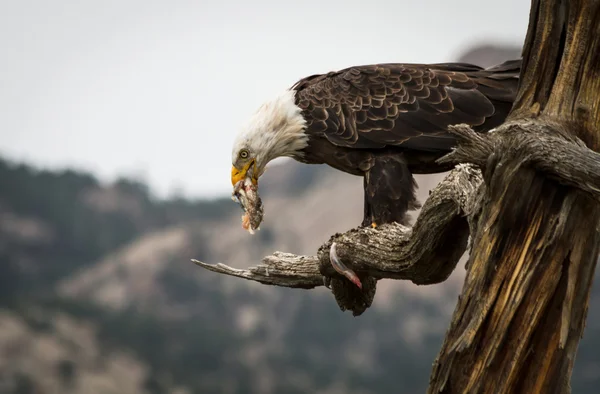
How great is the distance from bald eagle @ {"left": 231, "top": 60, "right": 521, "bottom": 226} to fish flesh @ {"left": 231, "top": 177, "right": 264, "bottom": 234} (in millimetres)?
60

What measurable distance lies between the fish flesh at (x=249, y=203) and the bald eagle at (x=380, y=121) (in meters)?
0.06

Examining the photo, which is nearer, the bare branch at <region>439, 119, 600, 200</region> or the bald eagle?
the bare branch at <region>439, 119, 600, 200</region>

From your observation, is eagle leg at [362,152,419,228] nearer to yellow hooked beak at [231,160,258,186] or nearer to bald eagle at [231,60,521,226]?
bald eagle at [231,60,521,226]

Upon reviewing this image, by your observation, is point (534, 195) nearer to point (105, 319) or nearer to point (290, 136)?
point (290, 136)

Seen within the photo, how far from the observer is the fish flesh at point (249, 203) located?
7238 mm

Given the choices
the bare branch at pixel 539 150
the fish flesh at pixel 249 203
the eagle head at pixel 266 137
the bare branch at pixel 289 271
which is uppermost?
the eagle head at pixel 266 137

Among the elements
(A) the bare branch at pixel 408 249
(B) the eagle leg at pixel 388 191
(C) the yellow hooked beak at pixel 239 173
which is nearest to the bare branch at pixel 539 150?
(A) the bare branch at pixel 408 249

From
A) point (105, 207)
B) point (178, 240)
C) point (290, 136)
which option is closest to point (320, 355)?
point (178, 240)

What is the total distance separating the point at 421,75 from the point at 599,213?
8.20ft

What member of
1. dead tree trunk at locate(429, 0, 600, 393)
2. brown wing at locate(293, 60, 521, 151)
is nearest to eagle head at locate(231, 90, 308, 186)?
brown wing at locate(293, 60, 521, 151)

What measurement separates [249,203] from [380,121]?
112cm

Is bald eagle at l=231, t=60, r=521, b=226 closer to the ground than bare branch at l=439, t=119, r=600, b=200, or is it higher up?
higher up

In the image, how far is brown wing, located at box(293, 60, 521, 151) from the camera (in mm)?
6824

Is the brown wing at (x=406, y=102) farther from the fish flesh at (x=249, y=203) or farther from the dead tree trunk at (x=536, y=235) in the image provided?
the dead tree trunk at (x=536, y=235)
